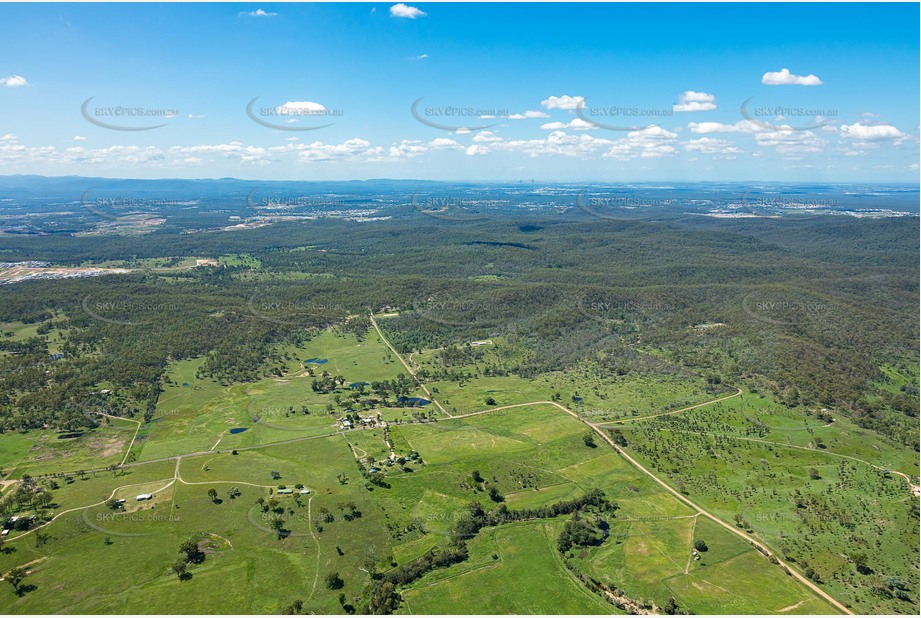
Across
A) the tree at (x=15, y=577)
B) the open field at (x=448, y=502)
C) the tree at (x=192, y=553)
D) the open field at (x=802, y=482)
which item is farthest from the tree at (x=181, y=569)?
the open field at (x=802, y=482)

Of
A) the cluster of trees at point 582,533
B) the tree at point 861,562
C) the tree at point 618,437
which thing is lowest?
the cluster of trees at point 582,533

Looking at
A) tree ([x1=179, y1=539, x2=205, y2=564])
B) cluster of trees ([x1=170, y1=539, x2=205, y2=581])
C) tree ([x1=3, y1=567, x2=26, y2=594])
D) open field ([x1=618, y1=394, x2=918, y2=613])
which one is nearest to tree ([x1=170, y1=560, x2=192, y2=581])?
cluster of trees ([x1=170, y1=539, x2=205, y2=581])

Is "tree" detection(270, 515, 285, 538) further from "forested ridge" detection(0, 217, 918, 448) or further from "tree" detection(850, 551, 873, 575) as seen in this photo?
"tree" detection(850, 551, 873, 575)

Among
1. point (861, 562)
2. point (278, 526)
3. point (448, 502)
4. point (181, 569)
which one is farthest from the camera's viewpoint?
point (448, 502)

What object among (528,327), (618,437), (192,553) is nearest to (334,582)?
(192,553)

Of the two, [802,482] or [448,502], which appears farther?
[802,482]

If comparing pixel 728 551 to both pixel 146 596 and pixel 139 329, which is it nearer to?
pixel 146 596

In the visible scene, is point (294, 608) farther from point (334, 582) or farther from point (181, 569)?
point (181, 569)

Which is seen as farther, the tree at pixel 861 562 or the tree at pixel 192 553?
the tree at pixel 192 553

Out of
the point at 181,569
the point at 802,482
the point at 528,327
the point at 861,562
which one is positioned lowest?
the point at 181,569

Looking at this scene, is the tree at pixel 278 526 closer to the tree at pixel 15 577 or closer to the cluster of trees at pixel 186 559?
the cluster of trees at pixel 186 559

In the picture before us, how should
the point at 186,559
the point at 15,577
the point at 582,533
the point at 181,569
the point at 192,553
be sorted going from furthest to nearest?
the point at 582,533 < the point at 192,553 < the point at 186,559 < the point at 181,569 < the point at 15,577
